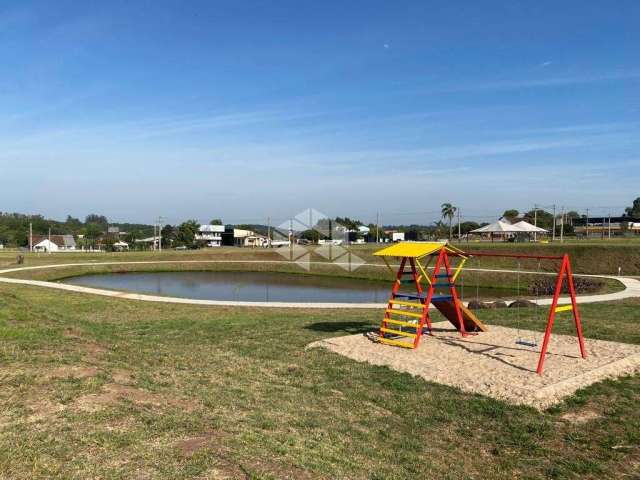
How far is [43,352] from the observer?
7.29 m

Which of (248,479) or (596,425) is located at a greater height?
(248,479)

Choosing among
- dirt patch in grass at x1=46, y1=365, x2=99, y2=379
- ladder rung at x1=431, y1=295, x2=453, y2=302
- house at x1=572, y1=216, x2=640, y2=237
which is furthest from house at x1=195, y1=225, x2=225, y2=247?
dirt patch in grass at x1=46, y1=365, x2=99, y2=379

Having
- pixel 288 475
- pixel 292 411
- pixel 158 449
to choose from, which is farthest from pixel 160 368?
pixel 288 475

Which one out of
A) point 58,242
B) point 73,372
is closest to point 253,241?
point 58,242

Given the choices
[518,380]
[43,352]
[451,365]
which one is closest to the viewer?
[43,352]

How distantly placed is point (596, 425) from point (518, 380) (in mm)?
1619

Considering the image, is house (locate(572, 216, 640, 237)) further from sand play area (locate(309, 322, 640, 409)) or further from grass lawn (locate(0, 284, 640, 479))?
grass lawn (locate(0, 284, 640, 479))

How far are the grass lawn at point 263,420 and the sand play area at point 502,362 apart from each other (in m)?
0.32

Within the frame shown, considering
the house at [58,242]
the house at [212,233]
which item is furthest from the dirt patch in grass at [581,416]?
the house at [212,233]

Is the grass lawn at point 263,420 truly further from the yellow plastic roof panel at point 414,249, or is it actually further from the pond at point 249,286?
the pond at point 249,286

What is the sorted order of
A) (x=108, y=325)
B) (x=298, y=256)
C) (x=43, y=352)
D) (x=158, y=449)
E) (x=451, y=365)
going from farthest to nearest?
(x=298, y=256) → (x=108, y=325) → (x=451, y=365) → (x=43, y=352) → (x=158, y=449)

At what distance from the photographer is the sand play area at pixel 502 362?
7426 mm

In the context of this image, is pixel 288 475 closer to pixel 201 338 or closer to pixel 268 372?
pixel 268 372

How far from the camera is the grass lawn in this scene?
A: 429 centimetres
